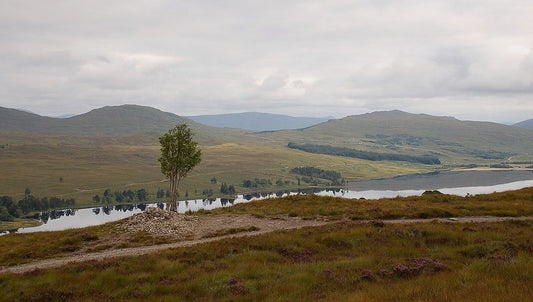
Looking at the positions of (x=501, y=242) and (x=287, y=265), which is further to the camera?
(x=501, y=242)

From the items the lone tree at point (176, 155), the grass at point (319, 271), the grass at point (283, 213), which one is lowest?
the grass at point (283, 213)

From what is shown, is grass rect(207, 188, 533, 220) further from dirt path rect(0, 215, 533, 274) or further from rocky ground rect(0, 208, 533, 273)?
rocky ground rect(0, 208, 533, 273)

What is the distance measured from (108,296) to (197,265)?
504cm

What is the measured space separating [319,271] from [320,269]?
389mm

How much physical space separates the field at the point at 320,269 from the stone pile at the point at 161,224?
214 inches

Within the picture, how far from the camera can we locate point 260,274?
687 inches

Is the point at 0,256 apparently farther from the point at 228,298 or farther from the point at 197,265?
the point at 228,298

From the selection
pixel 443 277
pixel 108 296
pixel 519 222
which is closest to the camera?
pixel 443 277

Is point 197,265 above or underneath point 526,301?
underneath

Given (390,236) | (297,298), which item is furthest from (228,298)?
(390,236)

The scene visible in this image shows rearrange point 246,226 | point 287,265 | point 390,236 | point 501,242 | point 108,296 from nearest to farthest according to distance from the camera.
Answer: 1. point 108,296
2. point 287,265
3. point 501,242
4. point 390,236
5. point 246,226

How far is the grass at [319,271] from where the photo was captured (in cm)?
1376

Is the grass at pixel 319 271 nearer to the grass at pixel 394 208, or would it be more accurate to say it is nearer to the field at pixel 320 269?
the field at pixel 320 269

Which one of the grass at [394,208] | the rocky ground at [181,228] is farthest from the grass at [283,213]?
the rocky ground at [181,228]
